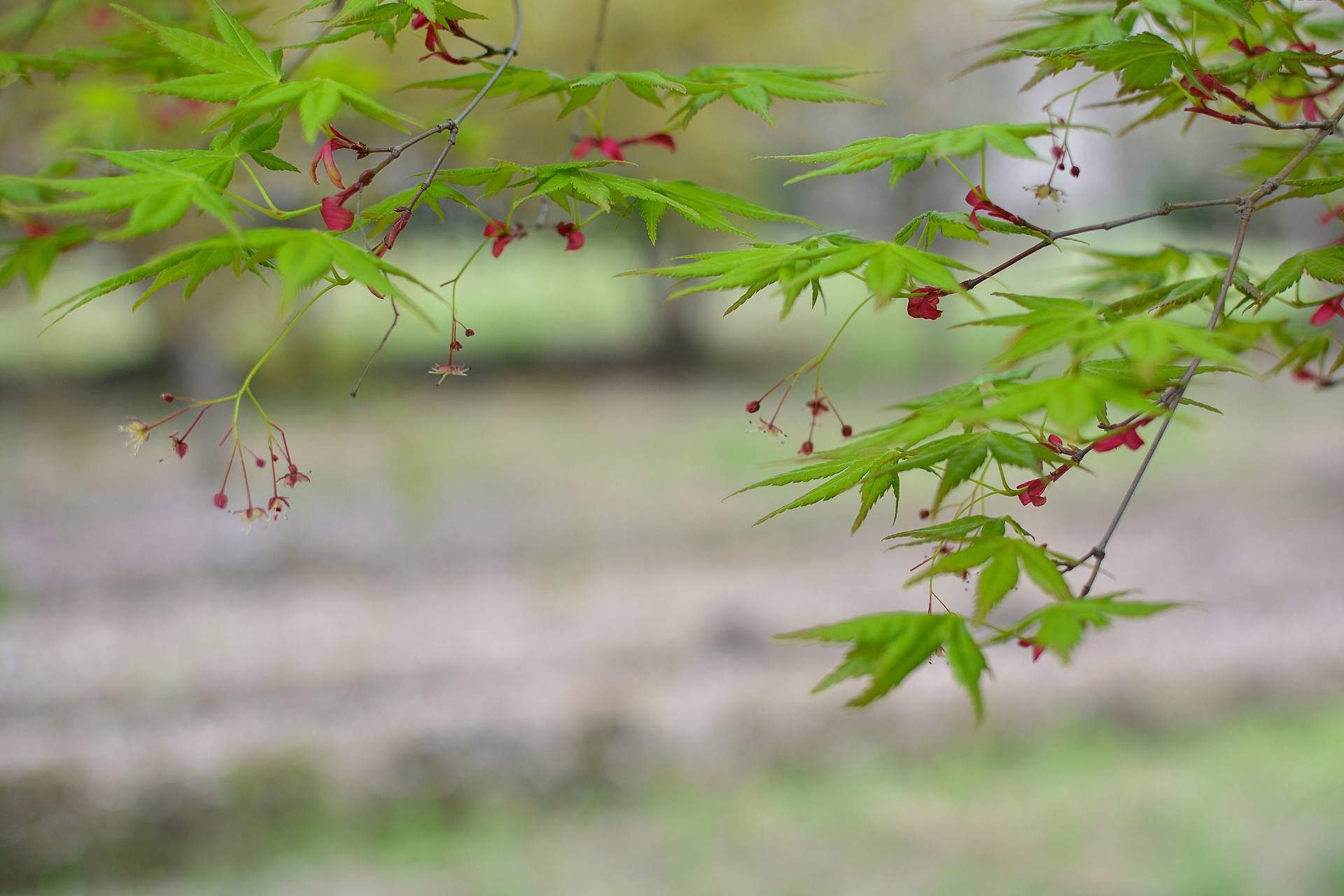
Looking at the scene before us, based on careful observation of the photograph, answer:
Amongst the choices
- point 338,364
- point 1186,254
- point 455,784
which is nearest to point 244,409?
point 338,364

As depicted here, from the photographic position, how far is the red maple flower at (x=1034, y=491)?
4.14 ft

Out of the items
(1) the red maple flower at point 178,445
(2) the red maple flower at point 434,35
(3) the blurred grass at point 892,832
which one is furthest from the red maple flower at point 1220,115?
(3) the blurred grass at point 892,832

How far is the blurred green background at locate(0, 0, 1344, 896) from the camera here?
436cm

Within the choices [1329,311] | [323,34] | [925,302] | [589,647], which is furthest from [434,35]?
[589,647]

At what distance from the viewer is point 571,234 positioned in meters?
1.68

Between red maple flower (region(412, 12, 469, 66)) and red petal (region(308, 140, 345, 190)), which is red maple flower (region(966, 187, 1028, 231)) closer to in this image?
red maple flower (region(412, 12, 469, 66))

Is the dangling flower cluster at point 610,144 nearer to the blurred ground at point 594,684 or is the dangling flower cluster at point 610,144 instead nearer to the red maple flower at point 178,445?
the red maple flower at point 178,445

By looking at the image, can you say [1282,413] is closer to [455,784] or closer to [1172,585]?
[1172,585]

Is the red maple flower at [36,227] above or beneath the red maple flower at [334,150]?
above

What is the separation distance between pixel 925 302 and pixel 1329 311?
28.8 inches

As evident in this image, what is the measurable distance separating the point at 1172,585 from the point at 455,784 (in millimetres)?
4713

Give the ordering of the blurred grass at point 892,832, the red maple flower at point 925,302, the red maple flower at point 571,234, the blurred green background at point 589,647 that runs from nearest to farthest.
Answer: the red maple flower at point 925,302 < the red maple flower at point 571,234 < the blurred grass at point 892,832 < the blurred green background at point 589,647

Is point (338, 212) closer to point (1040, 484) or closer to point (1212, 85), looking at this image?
point (1040, 484)

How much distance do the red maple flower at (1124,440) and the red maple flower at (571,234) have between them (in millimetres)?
828
